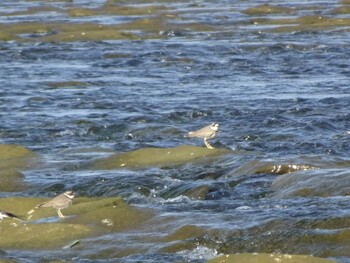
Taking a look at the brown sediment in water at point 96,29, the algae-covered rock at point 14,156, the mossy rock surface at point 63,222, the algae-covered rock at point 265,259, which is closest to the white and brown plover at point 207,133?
the algae-covered rock at point 14,156

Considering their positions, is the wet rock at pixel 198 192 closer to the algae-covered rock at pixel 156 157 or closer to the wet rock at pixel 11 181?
the algae-covered rock at pixel 156 157

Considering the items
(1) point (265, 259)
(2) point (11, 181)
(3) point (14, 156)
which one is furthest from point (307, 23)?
(1) point (265, 259)

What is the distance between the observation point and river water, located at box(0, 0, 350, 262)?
11.0 meters

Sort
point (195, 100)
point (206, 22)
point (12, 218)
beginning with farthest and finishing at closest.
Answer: point (206, 22)
point (195, 100)
point (12, 218)

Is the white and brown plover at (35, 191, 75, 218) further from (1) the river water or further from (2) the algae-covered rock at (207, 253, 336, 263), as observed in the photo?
(2) the algae-covered rock at (207, 253, 336, 263)

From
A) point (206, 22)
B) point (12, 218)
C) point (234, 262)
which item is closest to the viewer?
point (234, 262)

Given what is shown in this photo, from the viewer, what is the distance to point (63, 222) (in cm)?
1181

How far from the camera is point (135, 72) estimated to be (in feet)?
86.5

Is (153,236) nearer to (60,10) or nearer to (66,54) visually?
(66,54)

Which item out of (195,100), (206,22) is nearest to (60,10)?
(206,22)

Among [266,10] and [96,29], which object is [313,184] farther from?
[266,10]

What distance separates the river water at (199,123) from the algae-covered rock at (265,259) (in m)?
0.50

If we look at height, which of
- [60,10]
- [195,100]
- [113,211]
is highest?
[113,211]

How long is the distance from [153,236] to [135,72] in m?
15.4
